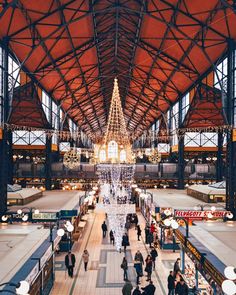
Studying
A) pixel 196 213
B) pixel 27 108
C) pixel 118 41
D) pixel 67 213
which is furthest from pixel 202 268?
pixel 27 108

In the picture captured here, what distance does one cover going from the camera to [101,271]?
15.3 metres

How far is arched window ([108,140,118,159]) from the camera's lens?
→ 20.2 meters

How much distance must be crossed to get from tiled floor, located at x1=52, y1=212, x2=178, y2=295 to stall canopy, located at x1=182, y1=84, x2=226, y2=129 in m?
12.8

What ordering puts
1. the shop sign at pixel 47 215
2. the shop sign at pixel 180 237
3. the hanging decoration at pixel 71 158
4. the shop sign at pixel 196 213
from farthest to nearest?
1. the hanging decoration at pixel 71 158
2. the shop sign at pixel 47 215
3. the shop sign at pixel 196 213
4. the shop sign at pixel 180 237

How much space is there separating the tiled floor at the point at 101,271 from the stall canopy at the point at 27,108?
12.8 m

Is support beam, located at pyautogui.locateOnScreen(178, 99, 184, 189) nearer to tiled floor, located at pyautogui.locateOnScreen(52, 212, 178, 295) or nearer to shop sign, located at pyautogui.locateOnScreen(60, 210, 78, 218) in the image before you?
tiled floor, located at pyautogui.locateOnScreen(52, 212, 178, 295)

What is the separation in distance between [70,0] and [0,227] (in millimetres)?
12605

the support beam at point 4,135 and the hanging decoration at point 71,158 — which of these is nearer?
the support beam at point 4,135

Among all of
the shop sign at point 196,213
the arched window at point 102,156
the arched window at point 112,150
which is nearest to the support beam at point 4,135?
the arched window at point 102,156

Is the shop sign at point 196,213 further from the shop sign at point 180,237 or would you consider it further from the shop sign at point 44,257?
the shop sign at point 44,257

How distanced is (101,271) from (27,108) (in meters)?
18.7

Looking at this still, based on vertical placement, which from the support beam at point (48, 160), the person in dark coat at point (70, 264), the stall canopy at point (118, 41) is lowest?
the person in dark coat at point (70, 264)

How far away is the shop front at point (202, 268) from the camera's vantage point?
28.1ft

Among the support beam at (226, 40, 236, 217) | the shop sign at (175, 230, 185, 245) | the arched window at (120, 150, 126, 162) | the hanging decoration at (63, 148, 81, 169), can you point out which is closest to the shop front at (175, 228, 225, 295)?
the shop sign at (175, 230, 185, 245)
